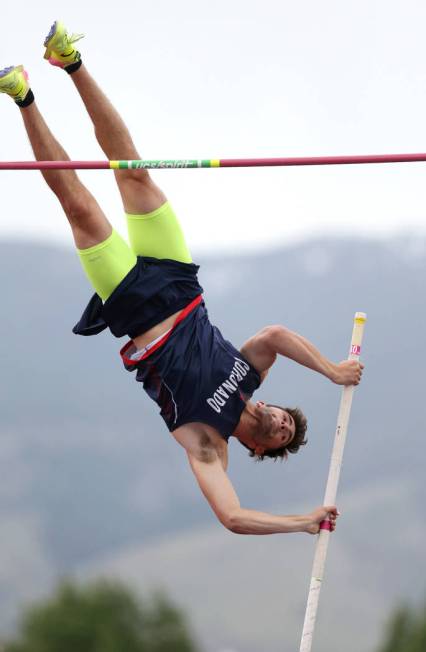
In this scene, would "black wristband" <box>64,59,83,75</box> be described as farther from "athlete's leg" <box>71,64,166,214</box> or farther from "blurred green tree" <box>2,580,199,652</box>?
"blurred green tree" <box>2,580,199,652</box>

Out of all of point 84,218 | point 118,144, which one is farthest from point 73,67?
point 84,218

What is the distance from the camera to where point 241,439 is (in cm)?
697

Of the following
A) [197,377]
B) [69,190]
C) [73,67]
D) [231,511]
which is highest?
[73,67]

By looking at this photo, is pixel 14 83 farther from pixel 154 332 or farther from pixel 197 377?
pixel 197 377

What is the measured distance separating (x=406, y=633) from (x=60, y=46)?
2578 cm

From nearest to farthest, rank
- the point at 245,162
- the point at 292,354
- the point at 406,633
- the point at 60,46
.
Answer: the point at 245,162 → the point at 60,46 → the point at 292,354 → the point at 406,633

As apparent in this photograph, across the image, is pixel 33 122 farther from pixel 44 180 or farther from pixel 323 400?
pixel 323 400

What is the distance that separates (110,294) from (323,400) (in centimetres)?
9218

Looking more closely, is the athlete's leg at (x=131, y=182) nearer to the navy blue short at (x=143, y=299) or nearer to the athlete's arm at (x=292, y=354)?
the navy blue short at (x=143, y=299)

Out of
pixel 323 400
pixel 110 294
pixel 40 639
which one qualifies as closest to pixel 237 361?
pixel 110 294

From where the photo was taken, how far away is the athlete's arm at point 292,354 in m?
6.64

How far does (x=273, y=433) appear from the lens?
690cm

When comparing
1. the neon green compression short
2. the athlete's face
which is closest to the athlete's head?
the athlete's face

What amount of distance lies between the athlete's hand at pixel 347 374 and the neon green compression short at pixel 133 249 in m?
1.06
